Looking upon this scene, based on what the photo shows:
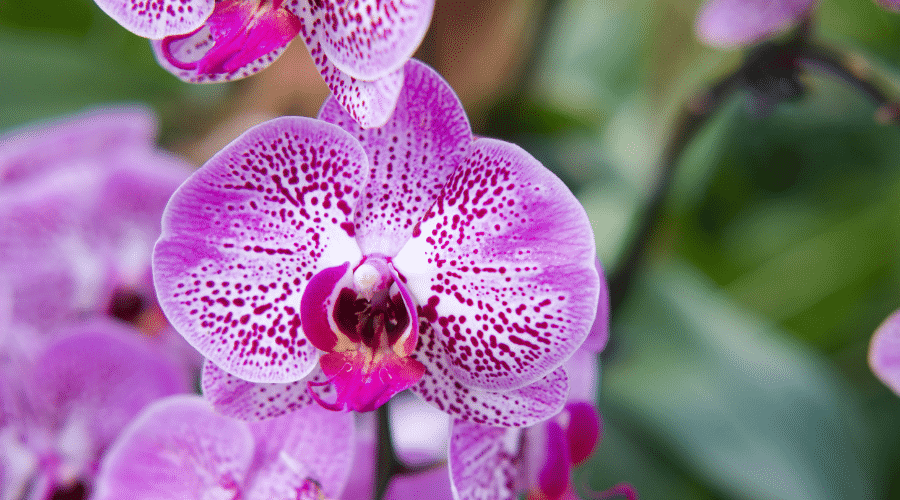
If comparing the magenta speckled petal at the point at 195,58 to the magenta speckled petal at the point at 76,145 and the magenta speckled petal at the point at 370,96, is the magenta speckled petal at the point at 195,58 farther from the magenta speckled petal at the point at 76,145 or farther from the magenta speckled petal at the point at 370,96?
the magenta speckled petal at the point at 76,145

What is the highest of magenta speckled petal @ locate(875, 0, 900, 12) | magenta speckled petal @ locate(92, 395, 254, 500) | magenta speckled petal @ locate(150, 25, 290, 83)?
magenta speckled petal @ locate(875, 0, 900, 12)

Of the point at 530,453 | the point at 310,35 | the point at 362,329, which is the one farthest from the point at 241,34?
the point at 530,453

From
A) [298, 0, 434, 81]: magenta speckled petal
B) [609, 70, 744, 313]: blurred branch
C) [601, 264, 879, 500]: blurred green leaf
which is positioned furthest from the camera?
[601, 264, 879, 500]: blurred green leaf

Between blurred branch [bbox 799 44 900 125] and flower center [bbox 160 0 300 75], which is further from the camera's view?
blurred branch [bbox 799 44 900 125]

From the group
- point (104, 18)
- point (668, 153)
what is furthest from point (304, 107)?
point (668, 153)

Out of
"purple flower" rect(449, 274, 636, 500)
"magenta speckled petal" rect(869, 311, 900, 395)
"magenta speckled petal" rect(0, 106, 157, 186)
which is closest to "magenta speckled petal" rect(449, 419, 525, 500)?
"purple flower" rect(449, 274, 636, 500)

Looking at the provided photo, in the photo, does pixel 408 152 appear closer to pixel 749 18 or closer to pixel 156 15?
pixel 156 15

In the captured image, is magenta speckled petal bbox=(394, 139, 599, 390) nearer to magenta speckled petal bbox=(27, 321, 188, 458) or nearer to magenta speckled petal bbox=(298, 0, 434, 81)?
magenta speckled petal bbox=(298, 0, 434, 81)

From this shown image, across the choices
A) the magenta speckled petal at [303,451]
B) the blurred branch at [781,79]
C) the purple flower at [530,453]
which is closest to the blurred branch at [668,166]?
the blurred branch at [781,79]
